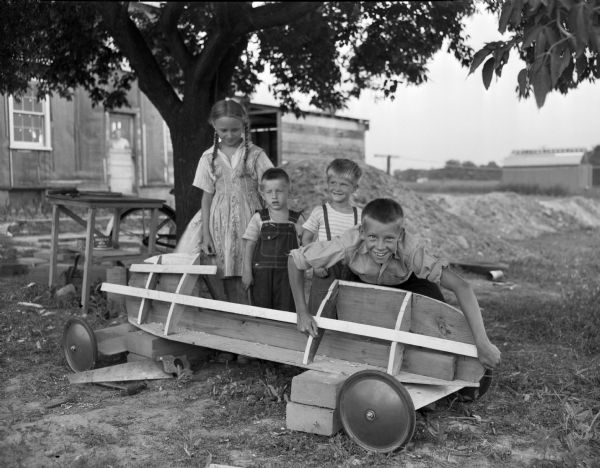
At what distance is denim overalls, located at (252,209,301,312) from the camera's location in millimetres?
4199

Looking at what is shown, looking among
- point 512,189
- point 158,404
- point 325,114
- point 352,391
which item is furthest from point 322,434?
point 512,189

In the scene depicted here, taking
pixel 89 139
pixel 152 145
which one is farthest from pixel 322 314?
pixel 152 145

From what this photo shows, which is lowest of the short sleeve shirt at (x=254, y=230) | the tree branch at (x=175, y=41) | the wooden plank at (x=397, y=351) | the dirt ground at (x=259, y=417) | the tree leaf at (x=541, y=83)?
the dirt ground at (x=259, y=417)

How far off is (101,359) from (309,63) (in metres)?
4.25

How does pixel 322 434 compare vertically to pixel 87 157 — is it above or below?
below

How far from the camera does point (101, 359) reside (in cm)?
457

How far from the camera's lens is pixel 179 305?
163 inches

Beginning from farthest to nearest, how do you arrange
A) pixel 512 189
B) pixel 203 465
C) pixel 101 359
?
pixel 512 189
pixel 101 359
pixel 203 465

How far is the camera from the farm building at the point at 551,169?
31.9 m

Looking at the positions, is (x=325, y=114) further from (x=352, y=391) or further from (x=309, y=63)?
(x=352, y=391)

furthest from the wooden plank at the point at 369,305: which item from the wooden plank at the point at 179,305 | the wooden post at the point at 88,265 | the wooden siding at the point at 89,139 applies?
the wooden siding at the point at 89,139

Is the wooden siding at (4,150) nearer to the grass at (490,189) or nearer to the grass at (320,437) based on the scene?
the grass at (320,437)

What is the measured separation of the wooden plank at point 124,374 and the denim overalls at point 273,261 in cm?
77

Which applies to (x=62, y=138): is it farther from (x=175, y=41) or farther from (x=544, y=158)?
(x=544, y=158)
